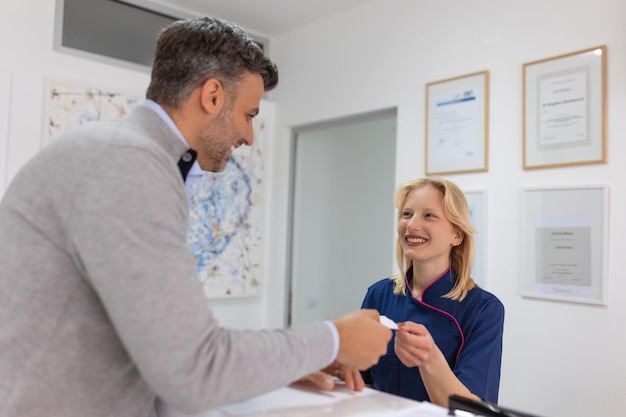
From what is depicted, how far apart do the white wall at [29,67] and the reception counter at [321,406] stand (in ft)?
7.05

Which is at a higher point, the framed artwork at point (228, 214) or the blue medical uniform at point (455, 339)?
the framed artwork at point (228, 214)

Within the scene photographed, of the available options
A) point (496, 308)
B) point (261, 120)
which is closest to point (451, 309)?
point (496, 308)

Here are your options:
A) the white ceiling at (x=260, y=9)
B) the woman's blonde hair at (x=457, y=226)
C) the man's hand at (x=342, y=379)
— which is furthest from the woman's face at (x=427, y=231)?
the white ceiling at (x=260, y=9)

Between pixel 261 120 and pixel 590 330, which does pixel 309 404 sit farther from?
pixel 261 120

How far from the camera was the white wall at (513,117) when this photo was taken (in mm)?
2162

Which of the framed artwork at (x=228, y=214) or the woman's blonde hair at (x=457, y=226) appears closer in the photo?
the woman's blonde hair at (x=457, y=226)

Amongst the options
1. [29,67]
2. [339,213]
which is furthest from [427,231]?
[29,67]

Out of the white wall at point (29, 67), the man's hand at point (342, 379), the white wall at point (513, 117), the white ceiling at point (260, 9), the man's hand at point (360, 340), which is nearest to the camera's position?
the man's hand at point (360, 340)

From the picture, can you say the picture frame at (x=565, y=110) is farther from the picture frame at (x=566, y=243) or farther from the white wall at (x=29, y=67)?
the white wall at (x=29, y=67)

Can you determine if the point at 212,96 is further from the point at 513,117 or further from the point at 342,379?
the point at 513,117

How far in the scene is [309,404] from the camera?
1.00 metres

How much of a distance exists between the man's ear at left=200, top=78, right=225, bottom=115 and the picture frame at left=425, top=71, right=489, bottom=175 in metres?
1.83

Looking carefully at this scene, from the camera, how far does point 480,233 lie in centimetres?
257

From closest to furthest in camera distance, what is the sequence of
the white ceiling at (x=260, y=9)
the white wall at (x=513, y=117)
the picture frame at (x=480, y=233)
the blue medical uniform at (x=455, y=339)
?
the blue medical uniform at (x=455, y=339), the white wall at (x=513, y=117), the picture frame at (x=480, y=233), the white ceiling at (x=260, y=9)
